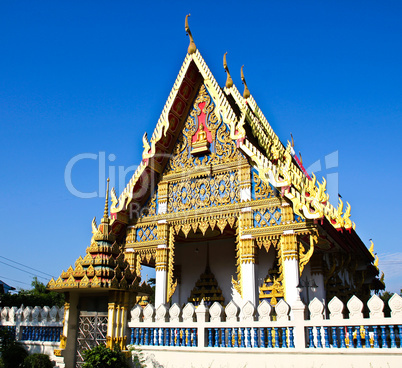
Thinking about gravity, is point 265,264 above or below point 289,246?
above

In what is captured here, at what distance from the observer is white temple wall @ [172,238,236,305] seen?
12328 mm

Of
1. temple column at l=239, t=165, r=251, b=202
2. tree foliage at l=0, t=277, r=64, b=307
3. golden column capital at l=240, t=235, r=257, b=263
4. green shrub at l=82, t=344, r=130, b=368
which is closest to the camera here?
green shrub at l=82, t=344, r=130, b=368

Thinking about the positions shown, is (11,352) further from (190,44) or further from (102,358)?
(190,44)

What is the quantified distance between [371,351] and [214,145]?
5.99 m

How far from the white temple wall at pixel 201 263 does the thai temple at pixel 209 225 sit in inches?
1.3

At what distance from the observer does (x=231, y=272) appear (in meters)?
12.3

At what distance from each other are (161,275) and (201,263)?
9.97ft

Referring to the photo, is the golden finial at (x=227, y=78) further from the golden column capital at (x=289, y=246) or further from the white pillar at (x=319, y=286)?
the white pillar at (x=319, y=286)

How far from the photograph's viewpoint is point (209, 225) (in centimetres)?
988

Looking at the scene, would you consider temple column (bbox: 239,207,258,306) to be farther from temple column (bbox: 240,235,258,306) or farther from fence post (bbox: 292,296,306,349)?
fence post (bbox: 292,296,306,349)

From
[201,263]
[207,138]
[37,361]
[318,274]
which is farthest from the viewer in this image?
[201,263]

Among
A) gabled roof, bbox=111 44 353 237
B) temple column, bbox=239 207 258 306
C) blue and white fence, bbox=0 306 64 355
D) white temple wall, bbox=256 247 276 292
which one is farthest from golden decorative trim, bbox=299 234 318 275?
blue and white fence, bbox=0 306 64 355

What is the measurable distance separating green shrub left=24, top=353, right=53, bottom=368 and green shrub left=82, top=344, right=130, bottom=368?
1294mm

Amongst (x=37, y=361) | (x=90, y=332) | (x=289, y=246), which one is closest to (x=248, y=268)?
(x=289, y=246)
